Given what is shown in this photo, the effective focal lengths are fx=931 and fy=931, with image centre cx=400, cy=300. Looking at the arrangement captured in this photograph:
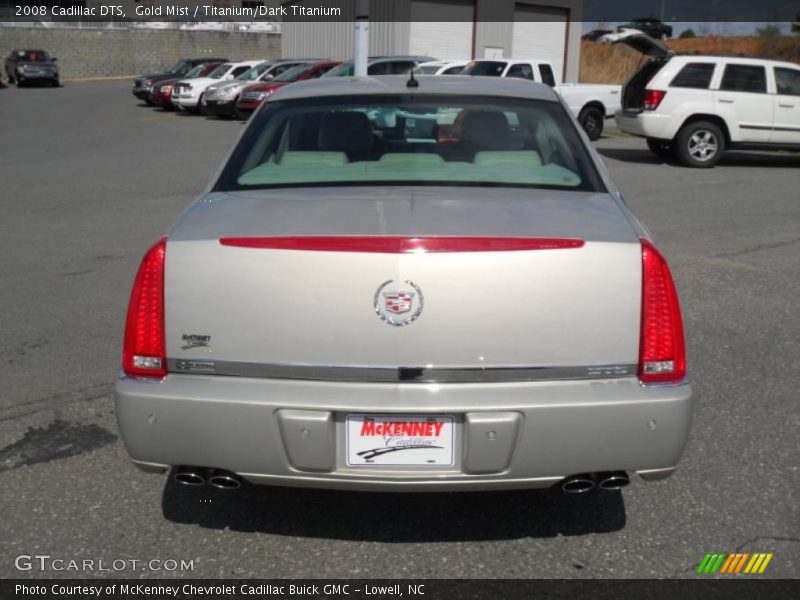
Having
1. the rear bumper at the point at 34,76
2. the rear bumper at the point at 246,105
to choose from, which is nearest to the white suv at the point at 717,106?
the rear bumper at the point at 246,105

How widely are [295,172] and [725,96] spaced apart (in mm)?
13223

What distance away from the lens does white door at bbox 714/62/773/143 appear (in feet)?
50.4

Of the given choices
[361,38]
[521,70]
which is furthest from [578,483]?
[521,70]

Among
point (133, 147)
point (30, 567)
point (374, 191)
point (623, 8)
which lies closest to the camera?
point (30, 567)

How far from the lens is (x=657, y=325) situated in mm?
2982

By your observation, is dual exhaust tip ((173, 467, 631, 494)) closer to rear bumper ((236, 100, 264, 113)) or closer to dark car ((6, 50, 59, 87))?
rear bumper ((236, 100, 264, 113))

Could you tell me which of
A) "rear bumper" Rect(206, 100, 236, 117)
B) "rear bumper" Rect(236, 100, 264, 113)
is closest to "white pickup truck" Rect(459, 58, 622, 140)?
"rear bumper" Rect(236, 100, 264, 113)

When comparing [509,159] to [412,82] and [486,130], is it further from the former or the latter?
[412,82]

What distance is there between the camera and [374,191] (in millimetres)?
3471

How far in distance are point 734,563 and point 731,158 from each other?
15.6 meters

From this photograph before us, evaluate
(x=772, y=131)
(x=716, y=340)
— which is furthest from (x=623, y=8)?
(x=716, y=340)

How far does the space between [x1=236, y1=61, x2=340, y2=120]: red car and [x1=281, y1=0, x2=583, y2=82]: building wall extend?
8.34 meters
